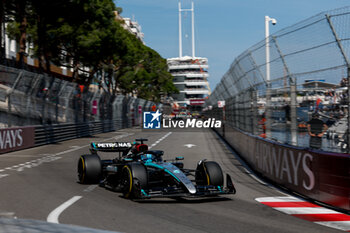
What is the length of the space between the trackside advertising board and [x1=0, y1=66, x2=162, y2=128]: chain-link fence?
34 cm

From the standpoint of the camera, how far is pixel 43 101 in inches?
882

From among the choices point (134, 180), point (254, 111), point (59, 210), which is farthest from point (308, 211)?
point (254, 111)

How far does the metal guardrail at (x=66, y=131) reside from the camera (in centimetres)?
2161

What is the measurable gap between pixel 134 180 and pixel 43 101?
15.4 m

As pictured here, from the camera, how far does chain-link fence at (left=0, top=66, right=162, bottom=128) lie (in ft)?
62.3

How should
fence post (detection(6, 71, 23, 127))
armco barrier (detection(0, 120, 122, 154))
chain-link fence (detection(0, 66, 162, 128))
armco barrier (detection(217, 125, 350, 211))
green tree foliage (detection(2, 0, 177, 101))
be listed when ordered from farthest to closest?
green tree foliage (detection(2, 0, 177, 101))
chain-link fence (detection(0, 66, 162, 128))
fence post (detection(6, 71, 23, 127))
armco barrier (detection(0, 120, 122, 154))
armco barrier (detection(217, 125, 350, 211))

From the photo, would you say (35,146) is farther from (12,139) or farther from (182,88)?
(182,88)

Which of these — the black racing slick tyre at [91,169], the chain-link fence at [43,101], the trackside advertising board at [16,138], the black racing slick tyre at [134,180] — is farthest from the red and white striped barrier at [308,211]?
the chain-link fence at [43,101]

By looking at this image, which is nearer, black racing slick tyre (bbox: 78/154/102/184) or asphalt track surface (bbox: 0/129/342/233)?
asphalt track surface (bbox: 0/129/342/233)

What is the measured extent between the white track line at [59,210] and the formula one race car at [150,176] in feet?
2.62

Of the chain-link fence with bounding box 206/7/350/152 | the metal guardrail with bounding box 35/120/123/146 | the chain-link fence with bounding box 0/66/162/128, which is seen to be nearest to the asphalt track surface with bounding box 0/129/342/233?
the chain-link fence with bounding box 206/7/350/152

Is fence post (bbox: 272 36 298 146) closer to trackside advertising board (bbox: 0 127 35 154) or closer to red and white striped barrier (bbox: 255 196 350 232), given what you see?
red and white striped barrier (bbox: 255 196 350 232)

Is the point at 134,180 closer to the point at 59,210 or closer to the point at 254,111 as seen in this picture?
the point at 59,210

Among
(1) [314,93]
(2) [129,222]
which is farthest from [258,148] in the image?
(2) [129,222]
